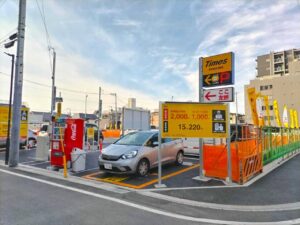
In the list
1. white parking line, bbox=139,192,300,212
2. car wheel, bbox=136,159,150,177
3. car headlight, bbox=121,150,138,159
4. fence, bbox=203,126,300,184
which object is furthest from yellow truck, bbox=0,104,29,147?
white parking line, bbox=139,192,300,212

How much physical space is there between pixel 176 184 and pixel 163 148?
2094 mm

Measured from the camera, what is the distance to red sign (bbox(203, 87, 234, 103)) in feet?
24.5

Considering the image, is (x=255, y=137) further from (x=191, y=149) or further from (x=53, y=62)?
(x=53, y=62)

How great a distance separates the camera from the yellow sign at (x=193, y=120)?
7314 mm

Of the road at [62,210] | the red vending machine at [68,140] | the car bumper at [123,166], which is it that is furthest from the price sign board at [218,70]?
the red vending machine at [68,140]

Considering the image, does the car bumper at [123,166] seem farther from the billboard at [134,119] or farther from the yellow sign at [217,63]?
the billboard at [134,119]

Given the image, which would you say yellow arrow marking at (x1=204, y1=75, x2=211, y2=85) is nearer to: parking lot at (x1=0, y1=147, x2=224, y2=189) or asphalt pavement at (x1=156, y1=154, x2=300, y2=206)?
parking lot at (x1=0, y1=147, x2=224, y2=189)

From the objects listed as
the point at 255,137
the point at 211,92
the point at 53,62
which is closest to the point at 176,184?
the point at 211,92

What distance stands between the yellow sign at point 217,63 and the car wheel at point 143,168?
3.53 m

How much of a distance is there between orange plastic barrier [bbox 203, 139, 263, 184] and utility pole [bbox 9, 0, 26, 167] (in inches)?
298

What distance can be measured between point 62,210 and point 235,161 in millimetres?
5014

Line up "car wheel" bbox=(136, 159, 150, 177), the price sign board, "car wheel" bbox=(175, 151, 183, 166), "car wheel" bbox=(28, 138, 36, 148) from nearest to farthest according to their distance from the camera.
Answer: the price sign board → "car wheel" bbox=(136, 159, 150, 177) → "car wheel" bbox=(175, 151, 183, 166) → "car wheel" bbox=(28, 138, 36, 148)

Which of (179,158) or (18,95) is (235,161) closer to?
(179,158)

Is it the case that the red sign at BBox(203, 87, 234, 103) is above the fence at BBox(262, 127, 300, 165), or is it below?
above
